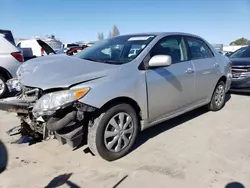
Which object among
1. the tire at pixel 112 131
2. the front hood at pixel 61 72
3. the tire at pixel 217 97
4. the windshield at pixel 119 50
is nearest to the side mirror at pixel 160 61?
the windshield at pixel 119 50

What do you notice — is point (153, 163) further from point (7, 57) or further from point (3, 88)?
point (7, 57)

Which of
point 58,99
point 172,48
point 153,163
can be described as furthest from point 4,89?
point 153,163

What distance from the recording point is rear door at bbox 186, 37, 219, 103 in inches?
173

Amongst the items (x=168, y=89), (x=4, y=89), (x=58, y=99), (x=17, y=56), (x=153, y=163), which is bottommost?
(x=153, y=163)

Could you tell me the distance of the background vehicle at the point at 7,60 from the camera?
6.31m

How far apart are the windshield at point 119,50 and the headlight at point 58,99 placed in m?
0.82

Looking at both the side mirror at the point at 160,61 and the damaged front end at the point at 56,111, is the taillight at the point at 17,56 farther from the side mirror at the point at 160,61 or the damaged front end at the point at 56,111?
the side mirror at the point at 160,61

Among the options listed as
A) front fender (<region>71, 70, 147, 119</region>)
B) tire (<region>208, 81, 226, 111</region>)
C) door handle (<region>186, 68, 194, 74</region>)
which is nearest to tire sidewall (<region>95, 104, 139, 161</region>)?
front fender (<region>71, 70, 147, 119</region>)

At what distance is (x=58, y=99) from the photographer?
2.74m

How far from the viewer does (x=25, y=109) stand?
2998mm

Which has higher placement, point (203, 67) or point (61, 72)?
point (61, 72)

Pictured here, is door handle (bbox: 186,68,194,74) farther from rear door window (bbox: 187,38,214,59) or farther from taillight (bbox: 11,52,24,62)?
taillight (bbox: 11,52,24,62)

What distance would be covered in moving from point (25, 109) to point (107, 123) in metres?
1.01

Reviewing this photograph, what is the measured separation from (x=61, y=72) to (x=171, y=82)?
5.42ft
